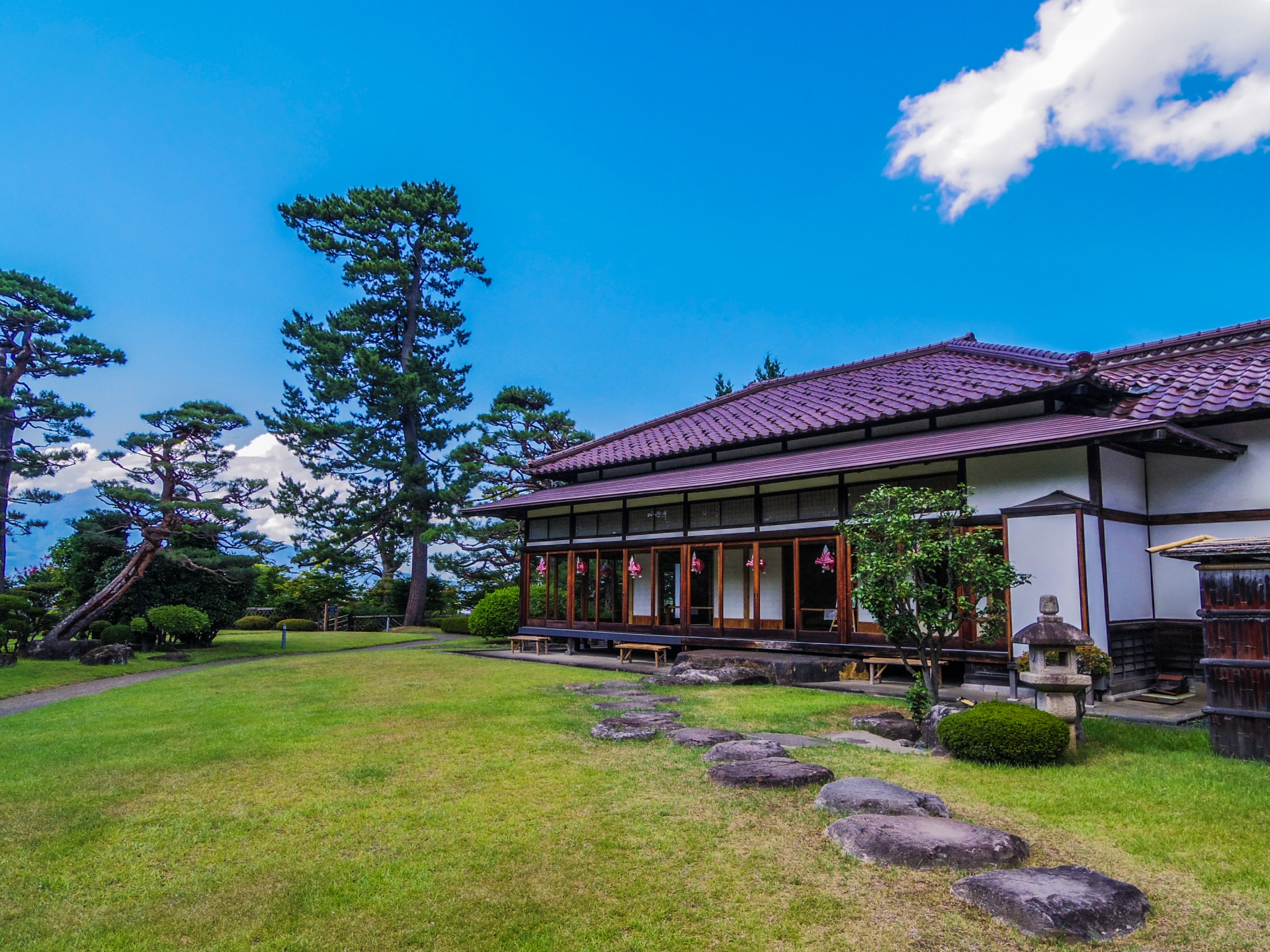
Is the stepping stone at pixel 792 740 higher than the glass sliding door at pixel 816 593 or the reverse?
the reverse

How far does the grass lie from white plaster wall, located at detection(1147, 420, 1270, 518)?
57.9 ft

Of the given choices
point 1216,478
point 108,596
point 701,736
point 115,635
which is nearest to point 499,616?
point 115,635

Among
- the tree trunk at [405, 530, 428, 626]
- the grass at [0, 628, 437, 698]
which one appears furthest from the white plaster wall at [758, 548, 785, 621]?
the tree trunk at [405, 530, 428, 626]

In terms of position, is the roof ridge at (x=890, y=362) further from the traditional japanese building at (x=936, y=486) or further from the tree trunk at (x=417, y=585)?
the tree trunk at (x=417, y=585)

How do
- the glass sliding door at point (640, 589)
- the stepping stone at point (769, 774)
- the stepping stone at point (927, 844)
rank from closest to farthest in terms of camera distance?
the stepping stone at point (927, 844) → the stepping stone at point (769, 774) → the glass sliding door at point (640, 589)

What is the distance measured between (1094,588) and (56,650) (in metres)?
19.5

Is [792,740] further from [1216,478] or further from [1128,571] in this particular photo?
[1216,478]

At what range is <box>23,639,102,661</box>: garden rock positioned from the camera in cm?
1553

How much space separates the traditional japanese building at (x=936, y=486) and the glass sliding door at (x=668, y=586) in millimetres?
51

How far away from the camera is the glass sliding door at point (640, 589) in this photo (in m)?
16.3

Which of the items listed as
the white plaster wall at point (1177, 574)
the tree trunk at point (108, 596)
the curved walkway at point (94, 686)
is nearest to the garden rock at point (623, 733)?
the white plaster wall at point (1177, 574)

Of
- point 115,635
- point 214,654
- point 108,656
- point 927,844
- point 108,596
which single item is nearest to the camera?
point 927,844

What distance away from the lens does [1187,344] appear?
41.3 feet

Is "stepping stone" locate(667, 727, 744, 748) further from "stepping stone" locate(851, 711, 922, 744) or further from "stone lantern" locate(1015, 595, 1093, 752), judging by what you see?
"stone lantern" locate(1015, 595, 1093, 752)
